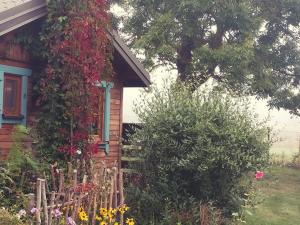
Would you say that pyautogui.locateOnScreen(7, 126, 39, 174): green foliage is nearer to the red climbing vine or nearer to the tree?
the red climbing vine

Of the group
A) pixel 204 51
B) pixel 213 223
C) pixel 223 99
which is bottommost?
pixel 213 223

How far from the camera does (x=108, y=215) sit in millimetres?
7078

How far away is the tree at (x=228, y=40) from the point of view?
1702cm

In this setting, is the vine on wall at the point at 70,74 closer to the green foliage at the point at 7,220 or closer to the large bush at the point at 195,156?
the large bush at the point at 195,156

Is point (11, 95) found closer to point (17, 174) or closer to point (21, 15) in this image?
point (21, 15)

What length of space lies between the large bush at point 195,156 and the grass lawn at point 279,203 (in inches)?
35.3

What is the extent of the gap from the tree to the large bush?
6.81m

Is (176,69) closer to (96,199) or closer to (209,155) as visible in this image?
(209,155)

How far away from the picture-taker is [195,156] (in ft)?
28.2

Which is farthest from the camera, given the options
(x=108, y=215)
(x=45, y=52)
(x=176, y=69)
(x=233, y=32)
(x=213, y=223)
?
(x=176, y=69)

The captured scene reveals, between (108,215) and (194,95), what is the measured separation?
349 centimetres

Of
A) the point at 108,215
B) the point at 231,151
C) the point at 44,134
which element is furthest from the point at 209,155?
the point at 44,134

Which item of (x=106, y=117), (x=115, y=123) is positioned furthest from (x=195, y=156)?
(x=115, y=123)

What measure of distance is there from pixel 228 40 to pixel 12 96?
1113 centimetres
